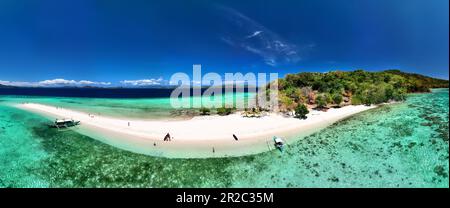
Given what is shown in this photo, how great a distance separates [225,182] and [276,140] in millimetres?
5952

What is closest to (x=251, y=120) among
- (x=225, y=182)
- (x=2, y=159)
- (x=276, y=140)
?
(x=276, y=140)

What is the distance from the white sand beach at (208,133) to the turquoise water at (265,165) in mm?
1184

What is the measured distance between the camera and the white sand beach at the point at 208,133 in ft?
52.1

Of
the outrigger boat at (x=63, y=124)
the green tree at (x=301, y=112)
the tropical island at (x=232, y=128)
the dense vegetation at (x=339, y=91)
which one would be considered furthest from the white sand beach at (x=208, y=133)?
the dense vegetation at (x=339, y=91)

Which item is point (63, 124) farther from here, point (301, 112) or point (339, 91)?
point (339, 91)

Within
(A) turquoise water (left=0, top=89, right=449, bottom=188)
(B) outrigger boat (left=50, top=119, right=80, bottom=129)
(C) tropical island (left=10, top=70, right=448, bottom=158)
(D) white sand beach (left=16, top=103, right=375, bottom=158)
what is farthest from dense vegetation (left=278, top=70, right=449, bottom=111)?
(B) outrigger boat (left=50, top=119, right=80, bottom=129)

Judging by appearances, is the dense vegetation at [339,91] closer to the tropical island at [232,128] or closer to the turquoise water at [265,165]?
the tropical island at [232,128]

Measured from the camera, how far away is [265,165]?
13383mm

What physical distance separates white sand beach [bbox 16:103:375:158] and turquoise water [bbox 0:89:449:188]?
1184mm

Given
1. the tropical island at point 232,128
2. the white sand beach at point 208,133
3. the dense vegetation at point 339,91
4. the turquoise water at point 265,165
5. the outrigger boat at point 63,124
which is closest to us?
the turquoise water at point 265,165

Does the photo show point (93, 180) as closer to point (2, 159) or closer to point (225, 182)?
point (225, 182)

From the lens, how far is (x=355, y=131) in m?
19.5
